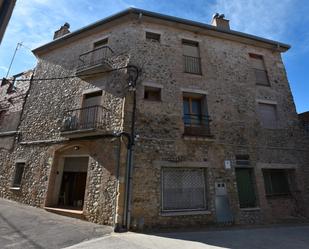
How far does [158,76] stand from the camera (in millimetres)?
9086

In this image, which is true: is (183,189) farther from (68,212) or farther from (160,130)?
(68,212)

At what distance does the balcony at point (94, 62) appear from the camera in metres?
9.12

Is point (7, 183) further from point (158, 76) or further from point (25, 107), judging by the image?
point (158, 76)

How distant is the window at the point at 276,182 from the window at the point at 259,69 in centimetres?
473

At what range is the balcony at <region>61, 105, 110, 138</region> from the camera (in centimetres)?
817

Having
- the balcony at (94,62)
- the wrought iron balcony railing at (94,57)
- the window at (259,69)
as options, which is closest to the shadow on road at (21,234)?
the balcony at (94,62)

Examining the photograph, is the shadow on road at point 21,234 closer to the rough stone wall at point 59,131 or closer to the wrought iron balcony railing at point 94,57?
the rough stone wall at point 59,131

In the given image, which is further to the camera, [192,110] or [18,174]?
[18,174]

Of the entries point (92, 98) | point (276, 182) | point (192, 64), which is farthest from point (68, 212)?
point (276, 182)

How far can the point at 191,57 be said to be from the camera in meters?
10.2

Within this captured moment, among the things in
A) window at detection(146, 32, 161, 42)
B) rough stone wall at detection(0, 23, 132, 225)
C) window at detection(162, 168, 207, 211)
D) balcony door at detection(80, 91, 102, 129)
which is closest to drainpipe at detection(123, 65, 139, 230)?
rough stone wall at detection(0, 23, 132, 225)

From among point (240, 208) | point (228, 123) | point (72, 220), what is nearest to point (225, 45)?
point (228, 123)

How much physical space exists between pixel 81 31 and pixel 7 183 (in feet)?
29.4

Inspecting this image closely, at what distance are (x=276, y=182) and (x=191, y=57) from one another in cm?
751
